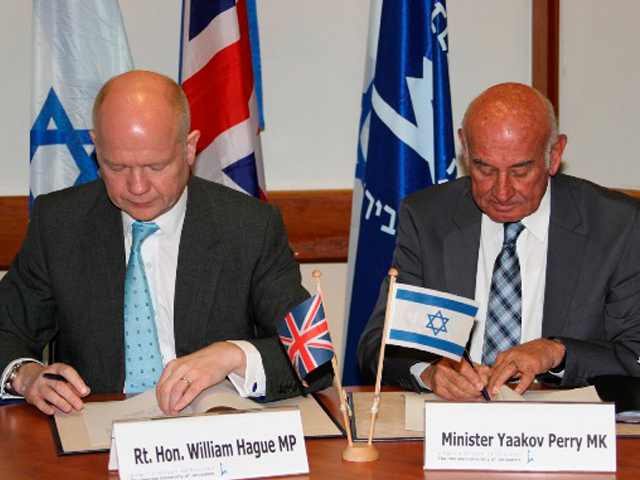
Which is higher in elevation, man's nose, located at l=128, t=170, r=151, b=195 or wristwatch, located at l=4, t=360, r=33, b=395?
man's nose, located at l=128, t=170, r=151, b=195

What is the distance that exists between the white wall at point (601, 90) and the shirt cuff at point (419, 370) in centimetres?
223

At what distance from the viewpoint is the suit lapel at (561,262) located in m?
2.90

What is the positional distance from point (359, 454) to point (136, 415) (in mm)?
572

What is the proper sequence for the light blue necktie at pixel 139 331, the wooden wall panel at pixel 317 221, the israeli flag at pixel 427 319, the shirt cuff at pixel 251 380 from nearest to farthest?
the israeli flag at pixel 427 319, the shirt cuff at pixel 251 380, the light blue necktie at pixel 139 331, the wooden wall panel at pixel 317 221

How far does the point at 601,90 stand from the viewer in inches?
178

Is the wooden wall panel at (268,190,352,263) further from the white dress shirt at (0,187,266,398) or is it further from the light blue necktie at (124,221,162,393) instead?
the light blue necktie at (124,221,162,393)

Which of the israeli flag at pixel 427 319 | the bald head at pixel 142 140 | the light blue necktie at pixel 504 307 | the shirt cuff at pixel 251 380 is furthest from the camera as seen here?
the light blue necktie at pixel 504 307

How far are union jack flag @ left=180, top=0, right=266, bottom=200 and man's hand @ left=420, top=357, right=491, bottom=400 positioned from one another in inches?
60.6

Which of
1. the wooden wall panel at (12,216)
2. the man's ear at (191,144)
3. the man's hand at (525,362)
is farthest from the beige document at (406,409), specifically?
the wooden wall panel at (12,216)

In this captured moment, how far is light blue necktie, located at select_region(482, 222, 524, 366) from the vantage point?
2.91 m

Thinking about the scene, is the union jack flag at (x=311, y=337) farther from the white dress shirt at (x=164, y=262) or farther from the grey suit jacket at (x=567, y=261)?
the white dress shirt at (x=164, y=262)

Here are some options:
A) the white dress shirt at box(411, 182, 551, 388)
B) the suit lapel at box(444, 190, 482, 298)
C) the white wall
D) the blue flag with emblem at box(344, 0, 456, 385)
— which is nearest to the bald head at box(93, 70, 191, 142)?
the suit lapel at box(444, 190, 482, 298)

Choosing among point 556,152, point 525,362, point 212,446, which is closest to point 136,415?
point 212,446

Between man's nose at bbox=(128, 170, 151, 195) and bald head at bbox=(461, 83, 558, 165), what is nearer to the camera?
man's nose at bbox=(128, 170, 151, 195)
